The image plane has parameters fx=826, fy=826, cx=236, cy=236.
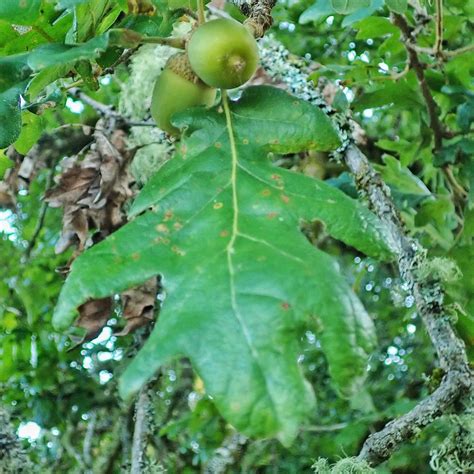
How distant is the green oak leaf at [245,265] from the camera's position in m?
0.66

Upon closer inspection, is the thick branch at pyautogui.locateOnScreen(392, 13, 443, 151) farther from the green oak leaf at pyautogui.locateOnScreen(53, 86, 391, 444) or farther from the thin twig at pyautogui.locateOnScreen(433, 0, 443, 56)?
the green oak leaf at pyautogui.locateOnScreen(53, 86, 391, 444)

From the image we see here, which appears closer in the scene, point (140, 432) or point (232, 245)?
point (232, 245)

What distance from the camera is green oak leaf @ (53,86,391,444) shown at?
25.9 inches

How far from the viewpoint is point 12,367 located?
90.7 inches

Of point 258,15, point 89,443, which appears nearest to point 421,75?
point 258,15

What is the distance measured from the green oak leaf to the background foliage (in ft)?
0.43

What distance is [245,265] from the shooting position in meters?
0.76

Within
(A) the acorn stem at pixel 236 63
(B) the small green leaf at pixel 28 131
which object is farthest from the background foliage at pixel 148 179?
(A) the acorn stem at pixel 236 63

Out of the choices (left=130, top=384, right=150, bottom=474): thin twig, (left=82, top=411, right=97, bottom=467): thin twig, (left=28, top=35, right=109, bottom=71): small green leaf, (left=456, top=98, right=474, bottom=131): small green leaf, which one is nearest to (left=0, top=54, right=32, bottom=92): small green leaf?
(left=28, top=35, right=109, bottom=71): small green leaf

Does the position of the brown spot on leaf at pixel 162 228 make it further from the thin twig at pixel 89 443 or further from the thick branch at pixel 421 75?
the thin twig at pixel 89 443

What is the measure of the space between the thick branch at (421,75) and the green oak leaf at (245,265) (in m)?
0.60

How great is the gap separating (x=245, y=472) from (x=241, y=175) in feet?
4.99

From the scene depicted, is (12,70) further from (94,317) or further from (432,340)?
(432,340)

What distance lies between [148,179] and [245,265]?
526 mm
